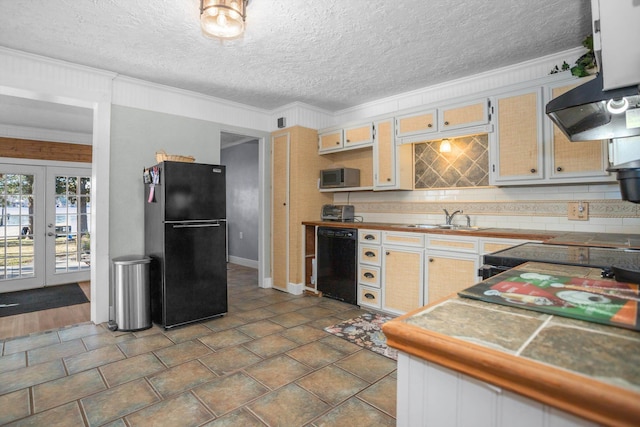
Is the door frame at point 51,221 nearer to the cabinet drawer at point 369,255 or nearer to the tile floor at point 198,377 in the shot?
the tile floor at point 198,377

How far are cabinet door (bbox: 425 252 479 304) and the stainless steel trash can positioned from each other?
2683mm

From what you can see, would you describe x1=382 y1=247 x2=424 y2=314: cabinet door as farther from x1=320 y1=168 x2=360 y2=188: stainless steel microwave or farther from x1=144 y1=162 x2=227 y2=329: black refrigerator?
x1=144 y1=162 x2=227 y2=329: black refrigerator

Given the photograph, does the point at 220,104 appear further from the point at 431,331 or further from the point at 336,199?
the point at 431,331

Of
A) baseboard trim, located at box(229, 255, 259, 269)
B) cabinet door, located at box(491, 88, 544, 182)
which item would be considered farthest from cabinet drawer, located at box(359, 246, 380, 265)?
baseboard trim, located at box(229, 255, 259, 269)

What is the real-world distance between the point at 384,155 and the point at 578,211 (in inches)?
74.1

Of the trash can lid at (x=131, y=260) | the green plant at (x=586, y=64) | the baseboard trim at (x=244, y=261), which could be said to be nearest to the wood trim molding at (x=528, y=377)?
the green plant at (x=586, y=64)

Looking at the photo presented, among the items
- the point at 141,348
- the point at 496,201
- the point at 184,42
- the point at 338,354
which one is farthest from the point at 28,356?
the point at 496,201

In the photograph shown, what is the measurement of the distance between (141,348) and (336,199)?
9.98 feet

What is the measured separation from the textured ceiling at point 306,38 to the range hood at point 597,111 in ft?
3.69

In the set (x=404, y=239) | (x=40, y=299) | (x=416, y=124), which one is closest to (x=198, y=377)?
(x=404, y=239)

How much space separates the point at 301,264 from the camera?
4.50 meters

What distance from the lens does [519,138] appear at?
292cm

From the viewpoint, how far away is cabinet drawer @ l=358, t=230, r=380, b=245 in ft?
12.0

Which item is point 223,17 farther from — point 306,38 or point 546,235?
point 546,235
